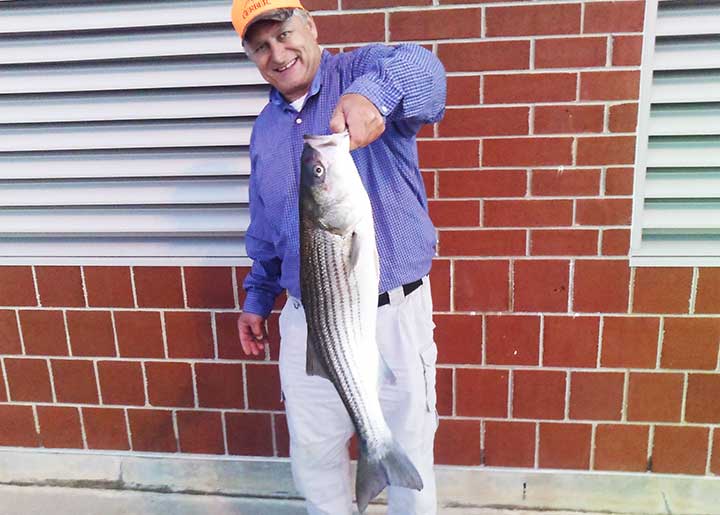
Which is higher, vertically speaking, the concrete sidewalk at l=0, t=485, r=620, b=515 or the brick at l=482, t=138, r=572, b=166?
the brick at l=482, t=138, r=572, b=166

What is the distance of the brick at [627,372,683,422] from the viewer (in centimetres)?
280

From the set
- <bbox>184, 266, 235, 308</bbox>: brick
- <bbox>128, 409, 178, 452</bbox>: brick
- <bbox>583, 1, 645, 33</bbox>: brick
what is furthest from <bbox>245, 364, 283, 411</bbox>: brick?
<bbox>583, 1, 645, 33</bbox>: brick

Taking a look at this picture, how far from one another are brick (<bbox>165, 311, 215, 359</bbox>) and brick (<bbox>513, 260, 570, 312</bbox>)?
1.45 metres

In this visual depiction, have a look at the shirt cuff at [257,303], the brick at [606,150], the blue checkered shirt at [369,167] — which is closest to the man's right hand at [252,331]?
the shirt cuff at [257,303]

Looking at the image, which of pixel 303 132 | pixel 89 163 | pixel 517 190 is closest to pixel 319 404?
pixel 303 132

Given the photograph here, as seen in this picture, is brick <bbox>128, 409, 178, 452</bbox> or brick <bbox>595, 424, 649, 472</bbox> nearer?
brick <bbox>595, 424, 649, 472</bbox>

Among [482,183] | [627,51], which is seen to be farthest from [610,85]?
[482,183]

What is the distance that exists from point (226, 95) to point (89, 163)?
2.45 ft

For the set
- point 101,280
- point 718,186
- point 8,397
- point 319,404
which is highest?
point 718,186

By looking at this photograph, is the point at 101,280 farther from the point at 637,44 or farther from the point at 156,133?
the point at 637,44

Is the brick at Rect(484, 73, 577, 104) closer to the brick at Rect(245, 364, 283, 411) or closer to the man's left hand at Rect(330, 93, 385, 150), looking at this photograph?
the man's left hand at Rect(330, 93, 385, 150)

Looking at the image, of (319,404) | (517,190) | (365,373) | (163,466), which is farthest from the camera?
(163,466)

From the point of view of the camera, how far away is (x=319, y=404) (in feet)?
7.57

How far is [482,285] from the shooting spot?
277cm
